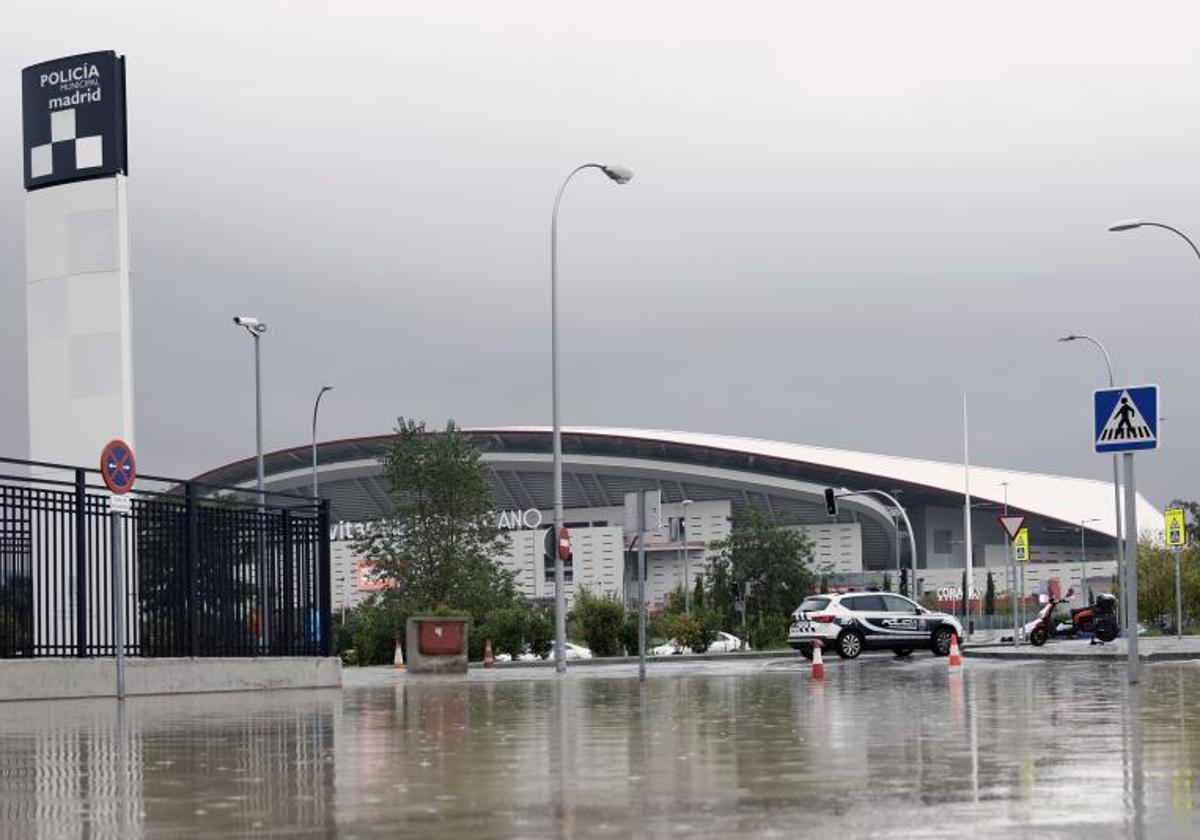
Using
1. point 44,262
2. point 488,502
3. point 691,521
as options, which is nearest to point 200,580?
point 44,262

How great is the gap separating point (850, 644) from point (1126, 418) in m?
17.9

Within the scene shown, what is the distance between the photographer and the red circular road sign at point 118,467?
20.8 meters

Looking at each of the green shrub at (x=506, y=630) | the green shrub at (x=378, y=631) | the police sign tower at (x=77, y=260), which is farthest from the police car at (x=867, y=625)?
the green shrub at (x=378, y=631)

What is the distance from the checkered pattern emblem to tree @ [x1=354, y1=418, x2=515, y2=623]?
25.1m

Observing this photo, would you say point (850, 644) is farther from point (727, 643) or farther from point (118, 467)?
point (727, 643)

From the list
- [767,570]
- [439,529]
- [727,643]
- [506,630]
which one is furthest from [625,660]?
[767,570]

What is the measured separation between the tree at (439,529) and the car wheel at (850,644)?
18.6 m

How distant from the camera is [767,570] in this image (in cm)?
7925

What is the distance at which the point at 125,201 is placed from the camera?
102 feet

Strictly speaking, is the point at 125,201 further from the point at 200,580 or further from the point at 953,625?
the point at 953,625

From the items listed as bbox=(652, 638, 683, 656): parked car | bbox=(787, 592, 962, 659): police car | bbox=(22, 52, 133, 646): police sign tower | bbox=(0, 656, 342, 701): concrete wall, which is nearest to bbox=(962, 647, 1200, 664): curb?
bbox=(787, 592, 962, 659): police car

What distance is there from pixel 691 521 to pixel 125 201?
95657mm

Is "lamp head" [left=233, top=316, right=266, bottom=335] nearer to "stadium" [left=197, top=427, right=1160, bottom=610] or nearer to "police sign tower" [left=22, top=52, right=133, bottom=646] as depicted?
"police sign tower" [left=22, top=52, right=133, bottom=646]

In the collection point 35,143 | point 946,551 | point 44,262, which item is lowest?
point 946,551
